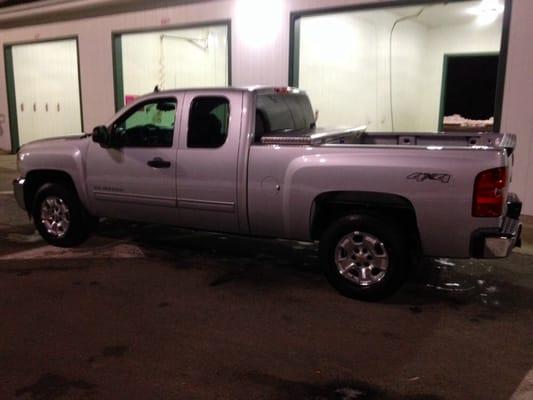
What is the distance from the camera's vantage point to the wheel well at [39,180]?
680cm

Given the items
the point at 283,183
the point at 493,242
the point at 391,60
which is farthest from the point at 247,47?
the point at 493,242

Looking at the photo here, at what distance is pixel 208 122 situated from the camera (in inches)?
229

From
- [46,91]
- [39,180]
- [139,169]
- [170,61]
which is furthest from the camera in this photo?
[46,91]

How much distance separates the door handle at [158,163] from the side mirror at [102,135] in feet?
2.03

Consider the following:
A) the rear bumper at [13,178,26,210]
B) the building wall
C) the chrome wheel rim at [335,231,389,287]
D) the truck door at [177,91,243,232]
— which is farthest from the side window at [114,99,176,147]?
the building wall

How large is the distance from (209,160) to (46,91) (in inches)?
531

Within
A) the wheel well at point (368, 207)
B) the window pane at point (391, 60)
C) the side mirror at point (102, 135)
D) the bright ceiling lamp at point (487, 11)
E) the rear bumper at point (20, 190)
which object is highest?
the bright ceiling lamp at point (487, 11)

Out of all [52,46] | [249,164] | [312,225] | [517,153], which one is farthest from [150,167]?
[52,46]

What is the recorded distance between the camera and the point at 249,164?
5387 millimetres

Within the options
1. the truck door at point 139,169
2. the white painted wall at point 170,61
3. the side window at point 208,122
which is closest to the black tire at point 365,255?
the side window at point 208,122

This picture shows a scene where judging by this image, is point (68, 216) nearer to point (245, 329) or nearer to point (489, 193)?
point (245, 329)

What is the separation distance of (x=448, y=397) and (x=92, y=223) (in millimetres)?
5050

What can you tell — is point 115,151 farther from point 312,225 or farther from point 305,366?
point 305,366

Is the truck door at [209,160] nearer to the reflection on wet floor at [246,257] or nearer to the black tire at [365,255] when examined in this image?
the reflection on wet floor at [246,257]
